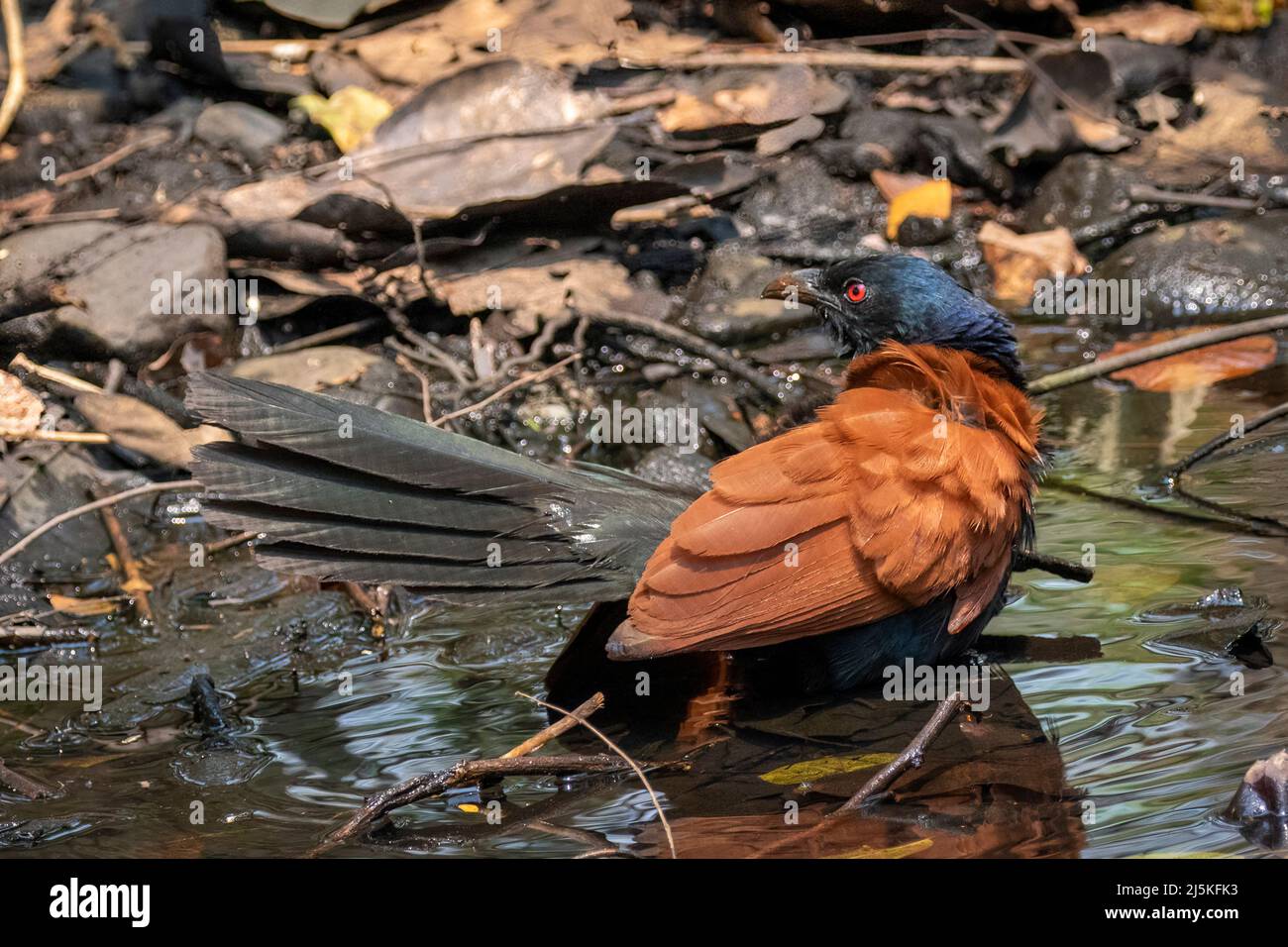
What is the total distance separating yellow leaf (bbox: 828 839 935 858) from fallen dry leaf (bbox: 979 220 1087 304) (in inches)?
150

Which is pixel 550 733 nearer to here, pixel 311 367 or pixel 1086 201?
pixel 311 367

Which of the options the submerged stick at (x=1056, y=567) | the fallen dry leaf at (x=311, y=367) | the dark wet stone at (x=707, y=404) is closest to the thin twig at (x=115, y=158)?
the fallen dry leaf at (x=311, y=367)

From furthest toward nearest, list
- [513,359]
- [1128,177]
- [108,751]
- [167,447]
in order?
1. [1128,177]
2. [513,359]
3. [167,447]
4. [108,751]

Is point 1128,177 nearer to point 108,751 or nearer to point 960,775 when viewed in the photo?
point 960,775

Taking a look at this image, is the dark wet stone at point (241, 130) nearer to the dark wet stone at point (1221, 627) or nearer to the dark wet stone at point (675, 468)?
the dark wet stone at point (675, 468)

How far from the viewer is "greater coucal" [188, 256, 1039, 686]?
134 inches

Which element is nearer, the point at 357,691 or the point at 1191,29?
the point at 357,691

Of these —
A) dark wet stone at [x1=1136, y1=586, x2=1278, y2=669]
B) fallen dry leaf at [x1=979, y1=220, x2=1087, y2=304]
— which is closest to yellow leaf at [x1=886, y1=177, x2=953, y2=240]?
fallen dry leaf at [x1=979, y1=220, x2=1087, y2=304]

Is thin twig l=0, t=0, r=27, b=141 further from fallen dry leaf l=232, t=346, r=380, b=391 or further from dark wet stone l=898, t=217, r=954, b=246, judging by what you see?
dark wet stone l=898, t=217, r=954, b=246

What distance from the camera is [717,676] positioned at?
3816 millimetres

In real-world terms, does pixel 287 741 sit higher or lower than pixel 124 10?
lower

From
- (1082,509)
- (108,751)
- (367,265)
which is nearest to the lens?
(108,751)

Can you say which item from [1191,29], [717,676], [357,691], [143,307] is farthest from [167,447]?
[1191,29]
